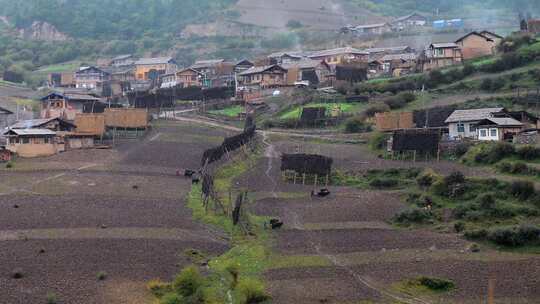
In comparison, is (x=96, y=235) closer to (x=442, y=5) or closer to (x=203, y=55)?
(x=203, y=55)

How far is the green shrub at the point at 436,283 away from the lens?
33.1 m

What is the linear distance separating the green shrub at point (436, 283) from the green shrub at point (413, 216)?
27.5 ft

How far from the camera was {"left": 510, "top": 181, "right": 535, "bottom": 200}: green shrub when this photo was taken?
136ft

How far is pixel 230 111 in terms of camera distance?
257 ft

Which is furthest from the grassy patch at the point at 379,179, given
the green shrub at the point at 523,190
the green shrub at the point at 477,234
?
the green shrub at the point at 477,234

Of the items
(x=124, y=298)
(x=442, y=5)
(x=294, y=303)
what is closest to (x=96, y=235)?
(x=124, y=298)

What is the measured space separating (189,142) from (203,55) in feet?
206

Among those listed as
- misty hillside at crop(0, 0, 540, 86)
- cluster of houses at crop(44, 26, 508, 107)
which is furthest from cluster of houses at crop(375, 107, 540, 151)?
misty hillside at crop(0, 0, 540, 86)

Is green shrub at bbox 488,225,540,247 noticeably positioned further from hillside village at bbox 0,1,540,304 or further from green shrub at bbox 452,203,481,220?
green shrub at bbox 452,203,481,220

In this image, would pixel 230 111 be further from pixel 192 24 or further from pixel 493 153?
pixel 192 24

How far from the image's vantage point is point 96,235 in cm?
3884

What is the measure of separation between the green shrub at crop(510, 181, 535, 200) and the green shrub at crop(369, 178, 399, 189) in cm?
786

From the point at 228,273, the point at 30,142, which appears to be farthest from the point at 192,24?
the point at 228,273

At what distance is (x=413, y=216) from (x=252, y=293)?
12486mm
